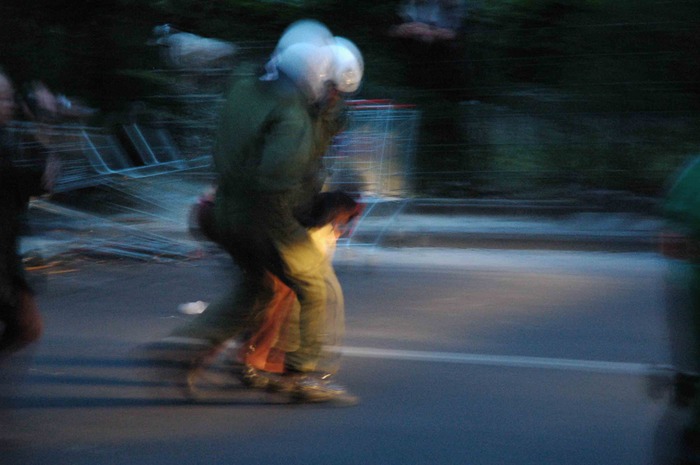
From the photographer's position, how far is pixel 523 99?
1136cm

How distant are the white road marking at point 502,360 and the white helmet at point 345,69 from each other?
5.98ft

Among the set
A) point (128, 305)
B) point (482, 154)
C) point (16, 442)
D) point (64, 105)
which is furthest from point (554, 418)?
point (64, 105)

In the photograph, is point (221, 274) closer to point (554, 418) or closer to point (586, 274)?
point (586, 274)

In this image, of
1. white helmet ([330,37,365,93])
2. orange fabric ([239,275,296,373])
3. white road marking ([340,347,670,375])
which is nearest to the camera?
white helmet ([330,37,365,93])

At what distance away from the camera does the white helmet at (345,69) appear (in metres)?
5.17

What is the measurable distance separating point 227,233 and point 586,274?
15.3 feet

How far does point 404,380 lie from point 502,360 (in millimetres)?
705

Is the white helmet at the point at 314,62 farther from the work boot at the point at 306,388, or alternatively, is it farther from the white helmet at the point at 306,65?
the work boot at the point at 306,388

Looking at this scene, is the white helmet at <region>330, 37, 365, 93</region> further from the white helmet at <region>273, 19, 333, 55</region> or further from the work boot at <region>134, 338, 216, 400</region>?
the work boot at <region>134, 338, 216, 400</region>

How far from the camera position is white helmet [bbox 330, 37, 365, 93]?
5.17 metres

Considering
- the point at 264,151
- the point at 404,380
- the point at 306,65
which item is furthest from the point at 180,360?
the point at 306,65

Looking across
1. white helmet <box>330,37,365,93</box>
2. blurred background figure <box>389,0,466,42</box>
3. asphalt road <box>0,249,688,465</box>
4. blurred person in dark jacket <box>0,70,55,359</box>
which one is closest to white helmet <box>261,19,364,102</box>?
white helmet <box>330,37,365,93</box>

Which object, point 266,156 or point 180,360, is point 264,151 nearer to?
point 266,156

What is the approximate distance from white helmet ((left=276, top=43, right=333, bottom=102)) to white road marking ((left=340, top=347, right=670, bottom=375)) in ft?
6.34
